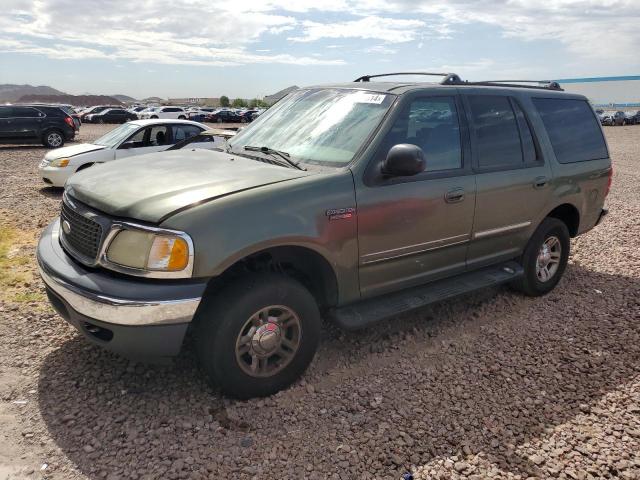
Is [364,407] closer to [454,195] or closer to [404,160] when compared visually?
[404,160]

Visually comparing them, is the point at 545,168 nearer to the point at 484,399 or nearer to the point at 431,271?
the point at 431,271

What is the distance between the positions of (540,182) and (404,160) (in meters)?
1.95

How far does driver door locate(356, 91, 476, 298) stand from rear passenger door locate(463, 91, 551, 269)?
14 centimetres

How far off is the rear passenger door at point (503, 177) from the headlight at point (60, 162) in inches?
320

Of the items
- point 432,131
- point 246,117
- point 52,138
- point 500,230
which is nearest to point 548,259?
point 500,230

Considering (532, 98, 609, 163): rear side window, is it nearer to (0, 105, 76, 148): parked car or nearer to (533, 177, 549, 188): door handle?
(533, 177, 549, 188): door handle

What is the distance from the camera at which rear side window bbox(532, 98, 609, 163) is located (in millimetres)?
4801

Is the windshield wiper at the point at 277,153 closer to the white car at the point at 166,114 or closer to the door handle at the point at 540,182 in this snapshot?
the door handle at the point at 540,182

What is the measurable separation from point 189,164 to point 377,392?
6.60 feet

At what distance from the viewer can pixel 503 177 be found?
4223 millimetres

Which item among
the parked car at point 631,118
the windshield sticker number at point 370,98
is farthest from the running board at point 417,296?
the parked car at point 631,118

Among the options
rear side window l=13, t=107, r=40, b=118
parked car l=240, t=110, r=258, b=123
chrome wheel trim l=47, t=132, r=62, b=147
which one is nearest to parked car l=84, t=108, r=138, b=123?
parked car l=240, t=110, r=258, b=123

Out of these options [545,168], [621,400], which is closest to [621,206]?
[545,168]

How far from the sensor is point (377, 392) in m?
3.34
